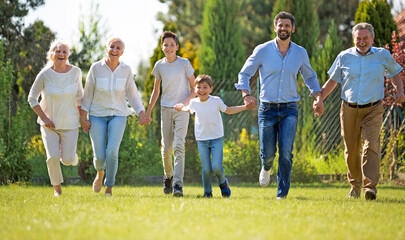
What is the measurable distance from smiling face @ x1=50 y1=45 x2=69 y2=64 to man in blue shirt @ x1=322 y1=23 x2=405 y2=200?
3.44 m

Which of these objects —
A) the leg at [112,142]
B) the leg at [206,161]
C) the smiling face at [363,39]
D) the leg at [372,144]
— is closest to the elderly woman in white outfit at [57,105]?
the leg at [112,142]

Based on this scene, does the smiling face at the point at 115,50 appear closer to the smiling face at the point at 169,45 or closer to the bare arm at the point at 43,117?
the smiling face at the point at 169,45

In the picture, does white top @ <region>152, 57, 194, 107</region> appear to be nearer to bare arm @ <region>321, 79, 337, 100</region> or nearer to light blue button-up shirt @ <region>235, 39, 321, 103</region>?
light blue button-up shirt @ <region>235, 39, 321, 103</region>

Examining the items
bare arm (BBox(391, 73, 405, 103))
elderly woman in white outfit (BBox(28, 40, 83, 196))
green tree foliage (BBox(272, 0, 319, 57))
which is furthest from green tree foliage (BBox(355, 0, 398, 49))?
elderly woman in white outfit (BBox(28, 40, 83, 196))

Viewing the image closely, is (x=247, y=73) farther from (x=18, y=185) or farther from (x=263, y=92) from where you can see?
(x=18, y=185)

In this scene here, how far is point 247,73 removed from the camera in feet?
23.1

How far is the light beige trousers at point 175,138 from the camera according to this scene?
7594 millimetres

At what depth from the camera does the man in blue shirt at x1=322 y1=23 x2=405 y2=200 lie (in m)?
7.00

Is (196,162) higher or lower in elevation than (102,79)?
lower

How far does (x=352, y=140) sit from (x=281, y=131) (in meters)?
1.07

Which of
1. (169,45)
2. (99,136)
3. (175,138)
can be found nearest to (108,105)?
(99,136)

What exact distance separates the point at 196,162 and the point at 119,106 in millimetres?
4330

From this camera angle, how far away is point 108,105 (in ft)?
24.4

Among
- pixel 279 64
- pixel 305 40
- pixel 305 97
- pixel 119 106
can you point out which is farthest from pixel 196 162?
pixel 305 40
